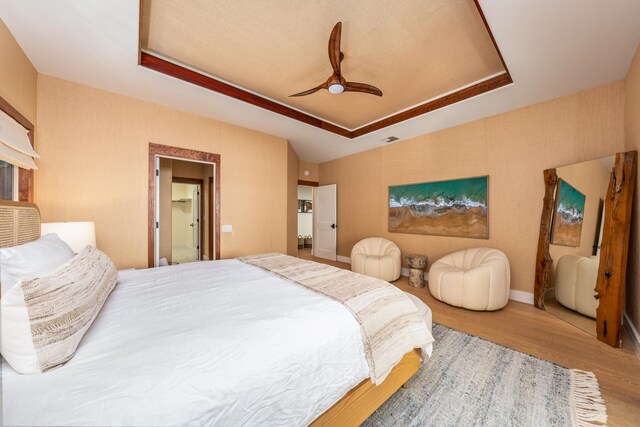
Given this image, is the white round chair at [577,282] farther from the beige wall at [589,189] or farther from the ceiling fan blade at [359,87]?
the ceiling fan blade at [359,87]

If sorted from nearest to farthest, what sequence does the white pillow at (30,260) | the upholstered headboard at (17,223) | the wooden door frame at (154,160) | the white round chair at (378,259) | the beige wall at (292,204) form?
the white pillow at (30,260)
the upholstered headboard at (17,223)
the wooden door frame at (154,160)
the white round chair at (378,259)
the beige wall at (292,204)

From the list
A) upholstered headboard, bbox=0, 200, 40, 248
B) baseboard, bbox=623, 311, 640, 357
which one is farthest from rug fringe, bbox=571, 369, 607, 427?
upholstered headboard, bbox=0, 200, 40, 248

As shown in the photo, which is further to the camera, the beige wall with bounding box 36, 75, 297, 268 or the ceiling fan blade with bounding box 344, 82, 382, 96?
the beige wall with bounding box 36, 75, 297, 268

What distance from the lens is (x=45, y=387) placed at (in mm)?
681

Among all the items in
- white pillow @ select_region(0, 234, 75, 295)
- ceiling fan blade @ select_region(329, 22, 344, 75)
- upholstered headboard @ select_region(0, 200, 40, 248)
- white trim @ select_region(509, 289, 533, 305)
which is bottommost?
white trim @ select_region(509, 289, 533, 305)

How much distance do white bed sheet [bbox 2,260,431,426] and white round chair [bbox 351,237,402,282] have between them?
8.76 ft

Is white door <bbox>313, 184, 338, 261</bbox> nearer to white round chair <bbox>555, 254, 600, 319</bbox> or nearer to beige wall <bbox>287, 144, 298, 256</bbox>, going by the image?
beige wall <bbox>287, 144, 298, 256</bbox>

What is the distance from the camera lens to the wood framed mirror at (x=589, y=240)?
210 centimetres

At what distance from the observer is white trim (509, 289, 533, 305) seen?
10.0 feet

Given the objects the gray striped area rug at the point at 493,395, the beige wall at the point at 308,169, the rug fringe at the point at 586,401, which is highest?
the beige wall at the point at 308,169

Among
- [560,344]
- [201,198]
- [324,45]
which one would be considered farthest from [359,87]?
[201,198]

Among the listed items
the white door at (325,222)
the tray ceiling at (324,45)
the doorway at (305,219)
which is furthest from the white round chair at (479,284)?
the doorway at (305,219)

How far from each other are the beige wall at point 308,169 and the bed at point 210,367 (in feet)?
15.5

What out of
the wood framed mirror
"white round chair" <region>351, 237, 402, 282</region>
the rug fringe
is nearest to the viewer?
the rug fringe
